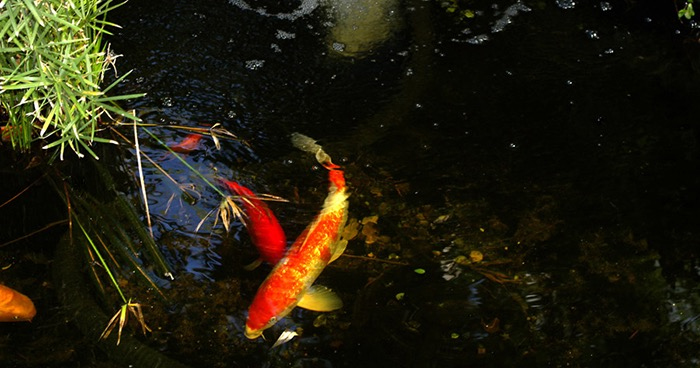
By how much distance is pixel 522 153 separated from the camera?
255 cm

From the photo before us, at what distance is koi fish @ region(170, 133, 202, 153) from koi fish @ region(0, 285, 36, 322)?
0.76 m

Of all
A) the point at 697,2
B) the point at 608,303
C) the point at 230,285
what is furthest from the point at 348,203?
the point at 697,2

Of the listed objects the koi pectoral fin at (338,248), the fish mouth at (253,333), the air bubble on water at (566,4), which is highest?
the air bubble on water at (566,4)

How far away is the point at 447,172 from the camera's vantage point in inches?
97.8

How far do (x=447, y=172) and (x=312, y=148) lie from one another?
50 centimetres

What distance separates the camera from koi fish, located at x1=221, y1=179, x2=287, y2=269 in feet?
7.13

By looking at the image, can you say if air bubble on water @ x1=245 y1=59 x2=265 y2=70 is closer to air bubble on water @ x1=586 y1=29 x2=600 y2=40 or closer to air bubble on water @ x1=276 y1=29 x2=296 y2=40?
air bubble on water @ x1=276 y1=29 x2=296 y2=40

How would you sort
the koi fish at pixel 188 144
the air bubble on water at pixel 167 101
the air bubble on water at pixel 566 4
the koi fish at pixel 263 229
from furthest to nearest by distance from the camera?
1. the air bubble on water at pixel 566 4
2. the air bubble on water at pixel 167 101
3. the koi fish at pixel 188 144
4. the koi fish at pixel 263 229

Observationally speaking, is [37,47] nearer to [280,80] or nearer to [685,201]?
[280,80]

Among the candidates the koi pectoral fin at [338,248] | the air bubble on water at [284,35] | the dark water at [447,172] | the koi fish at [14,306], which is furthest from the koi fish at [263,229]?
the air bubble on water at [284,35]

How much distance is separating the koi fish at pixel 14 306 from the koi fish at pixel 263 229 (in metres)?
0.63

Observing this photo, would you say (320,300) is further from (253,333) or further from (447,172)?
(447,172)

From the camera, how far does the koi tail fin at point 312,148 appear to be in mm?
2508

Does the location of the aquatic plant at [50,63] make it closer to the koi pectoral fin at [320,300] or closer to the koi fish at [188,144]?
the koi fish at [188,144]
